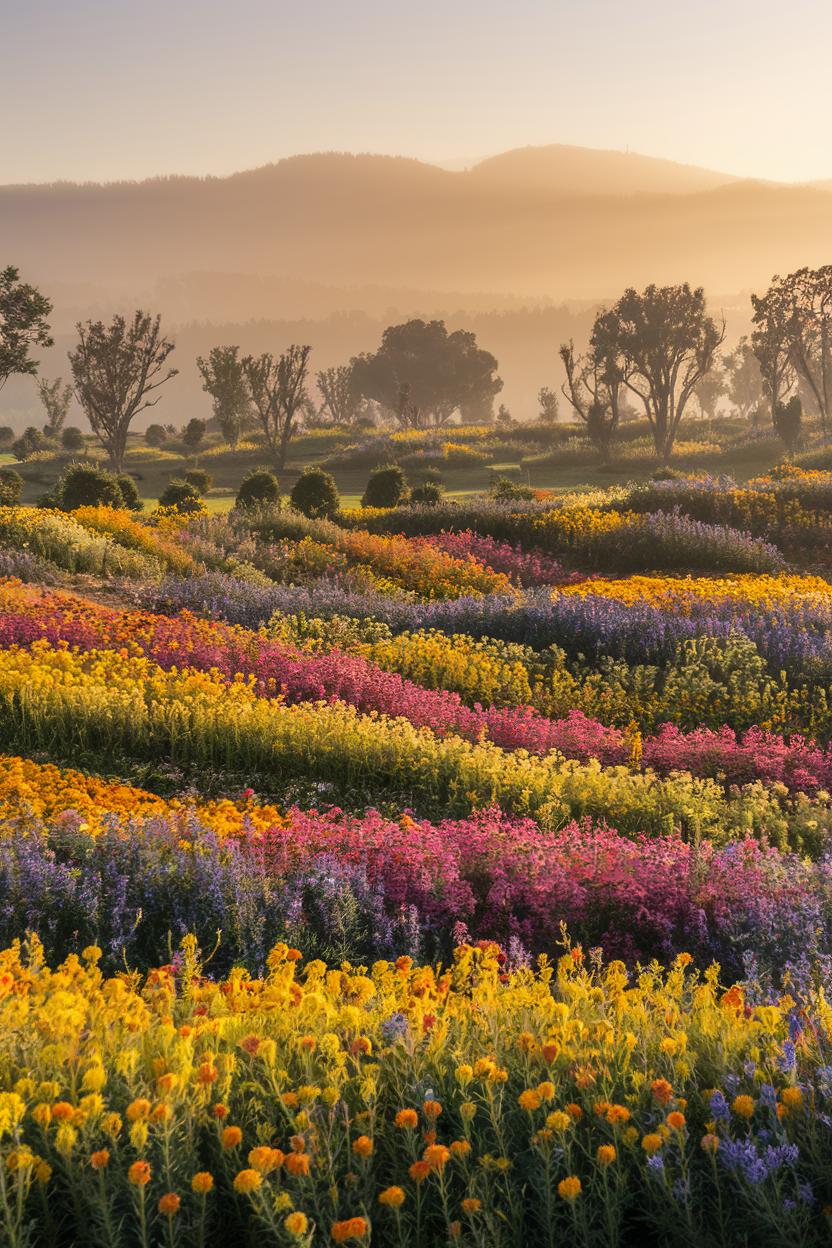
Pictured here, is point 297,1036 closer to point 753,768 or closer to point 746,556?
point 753,768

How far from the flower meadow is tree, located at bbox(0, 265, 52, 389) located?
24.4 metres

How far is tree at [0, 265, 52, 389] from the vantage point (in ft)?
109

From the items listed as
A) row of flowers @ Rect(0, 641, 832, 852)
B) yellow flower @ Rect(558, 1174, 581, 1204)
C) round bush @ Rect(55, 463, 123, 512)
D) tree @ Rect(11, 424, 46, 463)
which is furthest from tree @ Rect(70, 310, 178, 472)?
yellow flower @ Rect(558, 1174, 581, 1204)

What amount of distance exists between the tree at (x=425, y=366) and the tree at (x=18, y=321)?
63.4 meters

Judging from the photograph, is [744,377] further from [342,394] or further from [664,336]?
[664,336]

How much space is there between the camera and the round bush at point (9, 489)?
2734 cm

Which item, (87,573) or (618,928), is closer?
(618,928)

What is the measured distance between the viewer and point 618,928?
17.4 feet

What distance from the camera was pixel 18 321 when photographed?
33.9 meters

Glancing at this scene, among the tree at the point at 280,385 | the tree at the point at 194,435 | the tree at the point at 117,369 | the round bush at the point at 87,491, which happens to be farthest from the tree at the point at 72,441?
the round bush at the point at 87,491

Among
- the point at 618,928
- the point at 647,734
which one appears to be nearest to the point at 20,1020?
the point at 618,928

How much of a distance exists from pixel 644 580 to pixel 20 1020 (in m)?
13.4

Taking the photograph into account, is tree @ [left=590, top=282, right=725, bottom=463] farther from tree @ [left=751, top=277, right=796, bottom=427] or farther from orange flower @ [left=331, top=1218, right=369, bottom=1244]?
orange flower @ [left=331, top=1218, right=369, bottom=1244]

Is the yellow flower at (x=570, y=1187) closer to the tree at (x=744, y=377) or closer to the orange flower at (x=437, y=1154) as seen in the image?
the orange flower at (x=437, y=1154)
